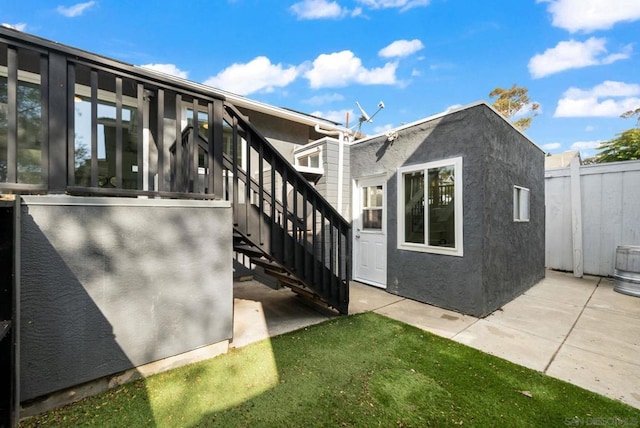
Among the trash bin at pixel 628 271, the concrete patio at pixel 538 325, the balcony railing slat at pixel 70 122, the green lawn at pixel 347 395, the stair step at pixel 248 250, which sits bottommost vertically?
the concrete patio at pixel 538 325

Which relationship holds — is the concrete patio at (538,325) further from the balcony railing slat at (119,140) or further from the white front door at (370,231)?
the balcony railing slat at (119,140)

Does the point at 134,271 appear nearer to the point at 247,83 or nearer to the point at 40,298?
the point at 40,298

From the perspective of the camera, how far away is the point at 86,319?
191 cm

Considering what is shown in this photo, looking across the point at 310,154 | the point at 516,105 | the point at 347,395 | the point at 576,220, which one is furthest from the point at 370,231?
the point at 516,105

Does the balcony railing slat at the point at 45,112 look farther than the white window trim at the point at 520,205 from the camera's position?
No

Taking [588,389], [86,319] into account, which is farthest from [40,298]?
[588,389]

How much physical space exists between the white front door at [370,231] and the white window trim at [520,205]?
7.58 ft

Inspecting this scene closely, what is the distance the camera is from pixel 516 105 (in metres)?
18.0

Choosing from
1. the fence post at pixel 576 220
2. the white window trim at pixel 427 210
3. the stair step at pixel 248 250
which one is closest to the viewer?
the stair step at pixel 248 250

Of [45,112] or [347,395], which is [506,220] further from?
[45,112]

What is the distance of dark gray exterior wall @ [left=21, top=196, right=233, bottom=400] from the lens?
69.2 inches

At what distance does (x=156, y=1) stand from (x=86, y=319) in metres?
7.02

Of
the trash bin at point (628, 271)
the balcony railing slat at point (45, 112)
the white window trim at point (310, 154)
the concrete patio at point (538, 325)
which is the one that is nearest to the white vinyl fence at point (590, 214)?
the trash bin at point (628, 271)

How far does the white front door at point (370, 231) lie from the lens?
5.16 metres
